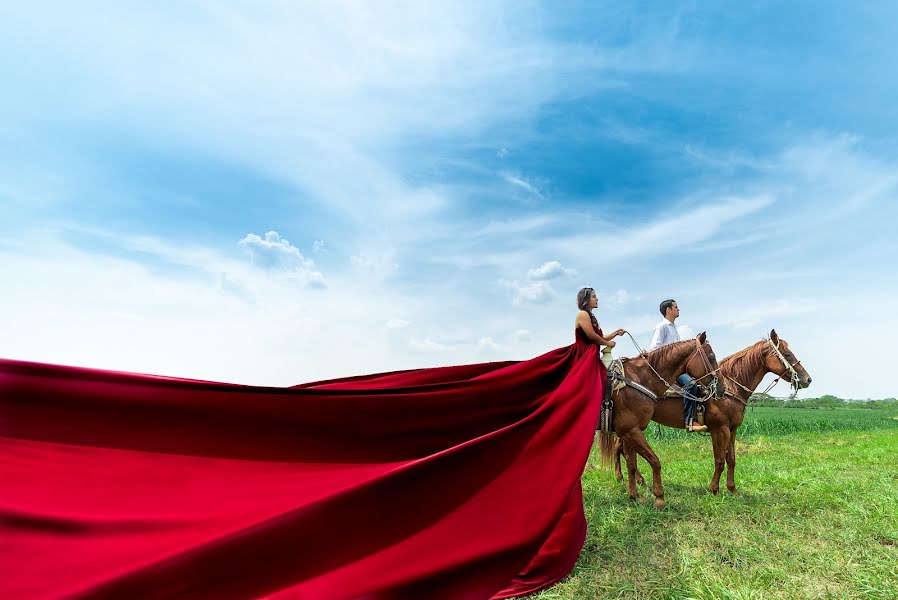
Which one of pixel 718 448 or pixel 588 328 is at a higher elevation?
pixel 588 328

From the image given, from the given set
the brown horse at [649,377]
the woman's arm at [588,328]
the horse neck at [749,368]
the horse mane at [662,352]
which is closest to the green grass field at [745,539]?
the brown horse at [649,377]

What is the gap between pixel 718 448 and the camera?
287 inches

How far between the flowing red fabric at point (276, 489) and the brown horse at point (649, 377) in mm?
1739

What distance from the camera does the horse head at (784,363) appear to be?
770cm

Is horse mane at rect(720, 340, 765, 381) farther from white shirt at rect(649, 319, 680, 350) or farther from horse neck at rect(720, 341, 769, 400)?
white shirt at rect(649, 319, 680, 350)

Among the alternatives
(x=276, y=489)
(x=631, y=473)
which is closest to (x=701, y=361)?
(x=631, y=473)

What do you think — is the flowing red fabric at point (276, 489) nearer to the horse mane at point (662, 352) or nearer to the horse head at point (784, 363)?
the horse mane at point (662, 352)

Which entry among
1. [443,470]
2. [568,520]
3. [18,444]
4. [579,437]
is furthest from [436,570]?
[18,444]

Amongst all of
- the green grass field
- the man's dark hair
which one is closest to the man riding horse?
the man's dark hair

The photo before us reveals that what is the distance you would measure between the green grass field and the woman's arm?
1961mm

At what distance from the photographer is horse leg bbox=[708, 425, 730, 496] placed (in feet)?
23.6

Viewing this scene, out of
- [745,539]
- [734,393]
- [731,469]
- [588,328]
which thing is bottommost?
Result: [745,539]

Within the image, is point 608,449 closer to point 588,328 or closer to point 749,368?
point 749,368

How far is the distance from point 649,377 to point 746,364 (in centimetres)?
196
